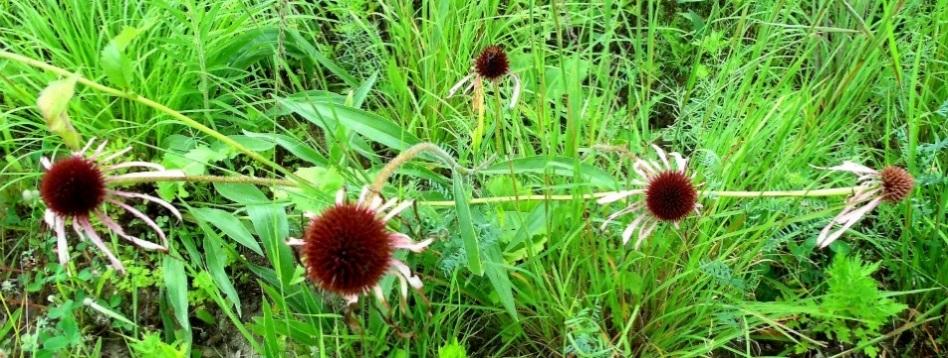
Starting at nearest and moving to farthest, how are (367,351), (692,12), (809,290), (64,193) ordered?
(64,193) → (367,351) → (809,290) → (692,12)

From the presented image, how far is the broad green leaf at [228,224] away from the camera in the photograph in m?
1.13

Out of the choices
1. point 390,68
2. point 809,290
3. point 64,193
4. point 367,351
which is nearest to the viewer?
point 64,193

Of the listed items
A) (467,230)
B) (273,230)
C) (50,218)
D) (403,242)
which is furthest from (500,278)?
(50,218)

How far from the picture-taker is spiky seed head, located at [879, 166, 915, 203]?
2.89 ft

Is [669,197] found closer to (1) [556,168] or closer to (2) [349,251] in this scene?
(1) [556,168]

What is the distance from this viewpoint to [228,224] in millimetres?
1156

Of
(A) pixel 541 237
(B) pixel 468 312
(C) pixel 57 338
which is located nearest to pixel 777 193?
(A) pixel 541 237

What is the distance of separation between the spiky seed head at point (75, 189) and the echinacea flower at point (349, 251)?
274 mm

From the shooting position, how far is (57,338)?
1092 mm

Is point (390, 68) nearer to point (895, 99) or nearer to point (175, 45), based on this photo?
point (175, 45)

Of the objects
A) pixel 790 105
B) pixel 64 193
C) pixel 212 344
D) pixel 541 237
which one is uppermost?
pixel 64 193

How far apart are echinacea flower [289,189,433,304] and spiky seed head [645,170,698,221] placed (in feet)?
1.04

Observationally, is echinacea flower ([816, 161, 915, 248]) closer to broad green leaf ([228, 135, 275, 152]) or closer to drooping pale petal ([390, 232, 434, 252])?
drooping pale petal ([390, 232, 434, 252])

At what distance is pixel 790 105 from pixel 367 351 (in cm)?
77
